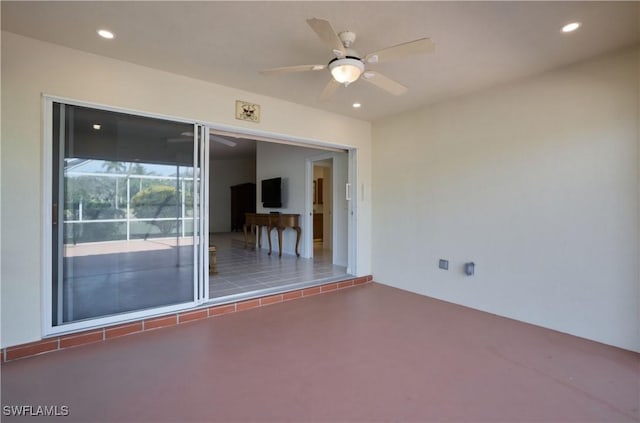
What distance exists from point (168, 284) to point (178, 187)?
38.1 inches

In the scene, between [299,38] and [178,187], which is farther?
[178,187]

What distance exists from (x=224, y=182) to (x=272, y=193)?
5728mm

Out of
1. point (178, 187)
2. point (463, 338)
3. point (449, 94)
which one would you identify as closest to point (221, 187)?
point (178, 187)

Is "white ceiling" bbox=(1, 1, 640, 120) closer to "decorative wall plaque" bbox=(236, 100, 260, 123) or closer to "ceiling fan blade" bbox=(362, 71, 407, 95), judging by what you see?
"ceiling fan blade" bbox=(362, 71, 407, 95)

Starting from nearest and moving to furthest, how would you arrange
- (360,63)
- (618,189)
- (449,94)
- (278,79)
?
(360,63) < (618,189) < (278,79) < (449,94)

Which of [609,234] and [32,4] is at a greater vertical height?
[32,4]

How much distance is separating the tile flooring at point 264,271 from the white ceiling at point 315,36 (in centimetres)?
246

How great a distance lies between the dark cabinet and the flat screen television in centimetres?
427

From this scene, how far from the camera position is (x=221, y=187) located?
39.2 ft

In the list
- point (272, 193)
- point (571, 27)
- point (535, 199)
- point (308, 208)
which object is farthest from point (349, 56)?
point (272, 193)

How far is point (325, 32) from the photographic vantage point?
6.05ft

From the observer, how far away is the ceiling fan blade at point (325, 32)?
1.74m

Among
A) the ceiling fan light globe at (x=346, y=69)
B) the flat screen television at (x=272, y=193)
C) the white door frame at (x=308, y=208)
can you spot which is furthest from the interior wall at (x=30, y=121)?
the flat screen television at (x=272, y=193)

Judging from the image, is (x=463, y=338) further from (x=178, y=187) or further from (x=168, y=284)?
(x=178, y=187)
